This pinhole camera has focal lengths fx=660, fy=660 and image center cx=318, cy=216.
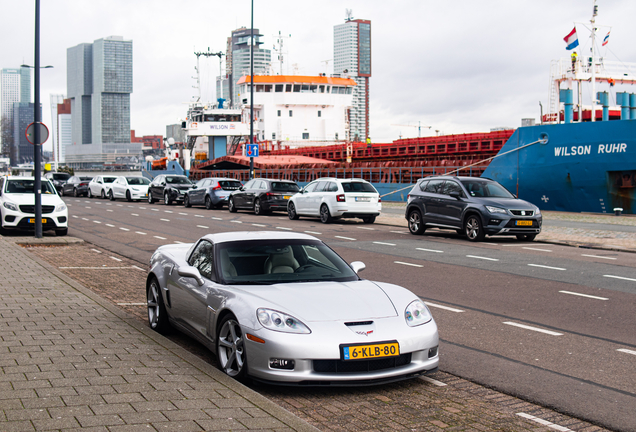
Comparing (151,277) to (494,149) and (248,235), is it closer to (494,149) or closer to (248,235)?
(248,235)

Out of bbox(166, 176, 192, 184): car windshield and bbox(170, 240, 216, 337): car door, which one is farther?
bbox(166, 176, 192, 184): car windshield

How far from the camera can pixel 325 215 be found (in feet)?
75.2

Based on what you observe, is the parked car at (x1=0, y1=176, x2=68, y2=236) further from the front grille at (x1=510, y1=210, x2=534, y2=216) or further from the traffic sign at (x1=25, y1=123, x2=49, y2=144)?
the front grille at (x1=510, y1=210, x2=534, y2=216)

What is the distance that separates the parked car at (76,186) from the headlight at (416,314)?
42.9m

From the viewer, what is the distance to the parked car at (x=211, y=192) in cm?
3083

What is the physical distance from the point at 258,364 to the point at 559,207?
22316 millimetres

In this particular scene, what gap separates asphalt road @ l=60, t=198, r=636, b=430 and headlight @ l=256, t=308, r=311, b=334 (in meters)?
1.62

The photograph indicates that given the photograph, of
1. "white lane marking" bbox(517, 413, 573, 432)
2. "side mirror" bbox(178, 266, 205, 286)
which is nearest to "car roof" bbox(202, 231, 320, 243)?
"side mirror" bbox(178, 266, 205, 286)

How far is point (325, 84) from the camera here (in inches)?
2253

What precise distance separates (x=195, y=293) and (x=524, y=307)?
4.49 meters

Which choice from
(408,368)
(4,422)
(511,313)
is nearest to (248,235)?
(408,368)

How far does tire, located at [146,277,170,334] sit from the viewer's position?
679cm

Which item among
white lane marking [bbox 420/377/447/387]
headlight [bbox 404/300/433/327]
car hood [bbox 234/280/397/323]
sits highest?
car hood [bbox 234/280/397/323]

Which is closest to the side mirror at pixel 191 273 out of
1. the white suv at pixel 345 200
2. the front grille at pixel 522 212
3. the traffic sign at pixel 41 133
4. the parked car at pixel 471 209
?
the traffic sign at pixel 41 133
